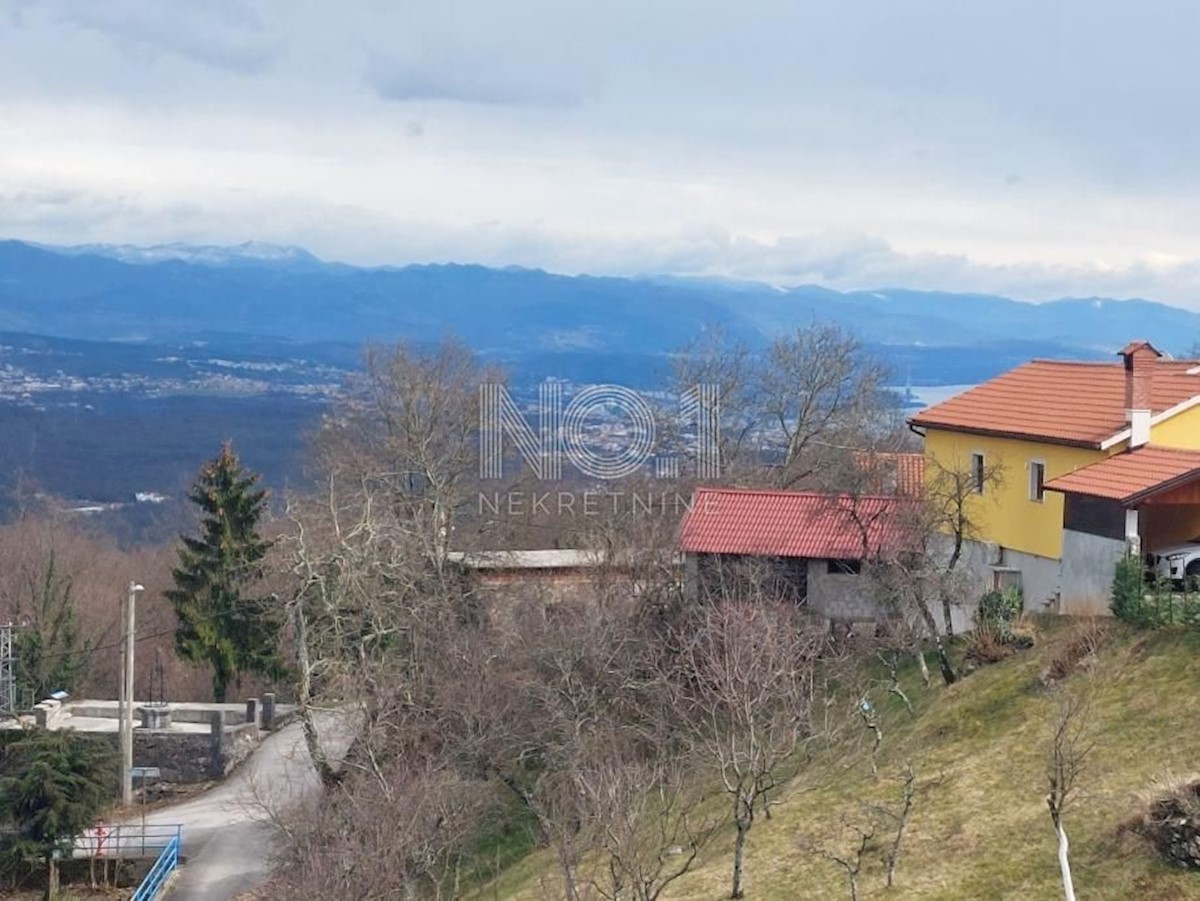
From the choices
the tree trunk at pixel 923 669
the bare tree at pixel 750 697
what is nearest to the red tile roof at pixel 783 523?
the bare tree at pixel 750 697

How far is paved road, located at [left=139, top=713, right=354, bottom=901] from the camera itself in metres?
25.1

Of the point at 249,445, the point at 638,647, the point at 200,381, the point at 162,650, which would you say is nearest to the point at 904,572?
the point at 638,647

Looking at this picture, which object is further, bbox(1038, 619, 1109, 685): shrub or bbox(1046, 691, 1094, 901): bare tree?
bbox(1038, 619, 1109, 685): shrub

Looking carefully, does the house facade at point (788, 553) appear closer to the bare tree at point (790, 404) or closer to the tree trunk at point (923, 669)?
the tree trunk at point (923, 669)

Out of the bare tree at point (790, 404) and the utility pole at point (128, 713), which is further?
the bare tree at point (790, 404)

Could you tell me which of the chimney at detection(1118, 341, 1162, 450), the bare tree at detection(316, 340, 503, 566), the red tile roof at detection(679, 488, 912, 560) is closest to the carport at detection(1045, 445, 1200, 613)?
the chimney at detection(1118, 341, 1162, 450)

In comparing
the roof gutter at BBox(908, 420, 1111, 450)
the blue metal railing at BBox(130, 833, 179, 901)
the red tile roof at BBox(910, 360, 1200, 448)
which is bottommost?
the blue metal railing at BBox(130, 833, 179, 901)

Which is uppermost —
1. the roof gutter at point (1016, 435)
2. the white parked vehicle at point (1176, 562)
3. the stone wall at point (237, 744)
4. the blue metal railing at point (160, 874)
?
the roof gutter at point (1016, 435)

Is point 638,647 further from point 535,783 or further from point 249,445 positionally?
point 249,445

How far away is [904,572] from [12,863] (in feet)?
54.3

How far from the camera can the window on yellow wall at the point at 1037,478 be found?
1012 inches

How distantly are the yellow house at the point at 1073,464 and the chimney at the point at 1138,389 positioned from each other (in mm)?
17

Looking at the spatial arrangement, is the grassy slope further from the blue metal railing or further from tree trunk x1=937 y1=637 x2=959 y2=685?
the blue metal railing

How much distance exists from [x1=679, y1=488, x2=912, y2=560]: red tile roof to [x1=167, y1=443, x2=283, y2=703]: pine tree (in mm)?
13490
